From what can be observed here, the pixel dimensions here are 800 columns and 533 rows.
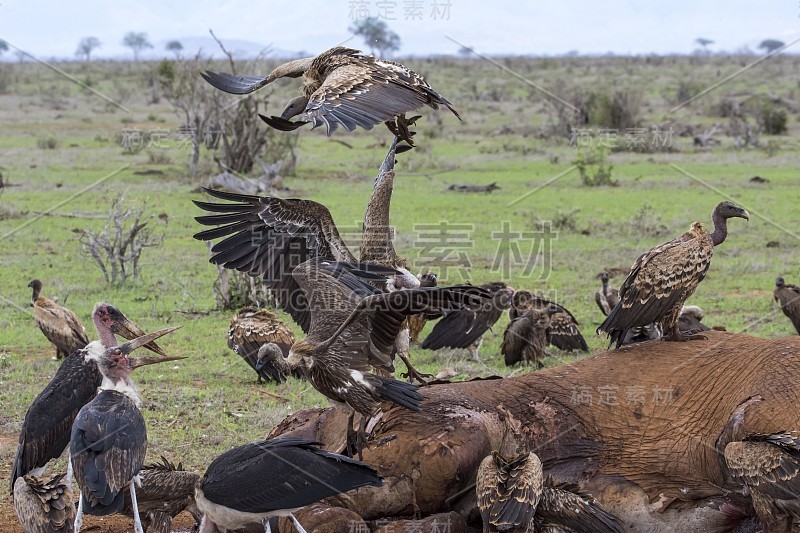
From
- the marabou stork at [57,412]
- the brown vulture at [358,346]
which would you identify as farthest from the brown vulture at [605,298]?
the marabou stork at [57,412]

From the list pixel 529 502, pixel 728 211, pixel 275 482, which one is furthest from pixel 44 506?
pixel 728 211

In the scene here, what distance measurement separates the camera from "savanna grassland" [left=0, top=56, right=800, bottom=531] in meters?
10.3

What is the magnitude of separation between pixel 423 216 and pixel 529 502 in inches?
531

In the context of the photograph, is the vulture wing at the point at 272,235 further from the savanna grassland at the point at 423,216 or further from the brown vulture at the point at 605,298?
the brown vulture at the point at 605,298

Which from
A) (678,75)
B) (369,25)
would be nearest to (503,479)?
(369,25)

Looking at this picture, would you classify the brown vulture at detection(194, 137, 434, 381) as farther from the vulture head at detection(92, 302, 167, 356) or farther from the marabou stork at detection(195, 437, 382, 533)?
the marabou stork at detection(195, 437, 382, 533)

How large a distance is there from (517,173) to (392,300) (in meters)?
19.2

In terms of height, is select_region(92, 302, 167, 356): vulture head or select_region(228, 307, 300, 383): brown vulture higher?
select_region(92, 302, 167, 356): vulture head

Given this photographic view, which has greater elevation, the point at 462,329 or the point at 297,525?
the point at 297,525

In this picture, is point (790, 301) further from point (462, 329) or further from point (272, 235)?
point (272, 235)

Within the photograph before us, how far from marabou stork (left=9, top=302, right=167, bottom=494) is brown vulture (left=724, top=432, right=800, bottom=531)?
158 inches

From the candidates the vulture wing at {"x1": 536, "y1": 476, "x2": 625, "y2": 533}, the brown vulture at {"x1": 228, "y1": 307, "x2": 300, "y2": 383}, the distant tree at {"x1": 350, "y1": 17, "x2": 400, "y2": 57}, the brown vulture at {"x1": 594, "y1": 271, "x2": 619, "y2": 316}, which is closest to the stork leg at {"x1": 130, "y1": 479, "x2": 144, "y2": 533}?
the vulture wing at {"x1": 536, "y1": 476, "x2": 625, "y2": 533}

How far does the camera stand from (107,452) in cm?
587

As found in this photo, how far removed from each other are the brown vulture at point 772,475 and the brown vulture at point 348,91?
2777 mm
